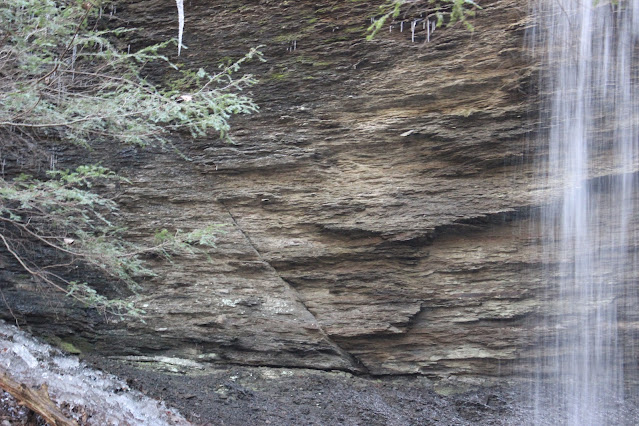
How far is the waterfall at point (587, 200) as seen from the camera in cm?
527

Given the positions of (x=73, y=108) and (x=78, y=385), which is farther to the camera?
(x=78, y=385)

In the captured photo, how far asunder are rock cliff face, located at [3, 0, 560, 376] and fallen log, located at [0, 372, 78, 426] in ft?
7.66

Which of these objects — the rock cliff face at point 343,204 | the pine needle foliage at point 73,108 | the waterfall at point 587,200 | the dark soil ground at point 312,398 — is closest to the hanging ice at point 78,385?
the dark soil ground at point 312,398

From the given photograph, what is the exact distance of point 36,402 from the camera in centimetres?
392

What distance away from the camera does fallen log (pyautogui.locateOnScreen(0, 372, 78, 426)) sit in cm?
387

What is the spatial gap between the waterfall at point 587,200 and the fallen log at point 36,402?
15.0ft

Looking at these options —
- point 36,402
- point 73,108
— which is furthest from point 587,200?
point 36,402

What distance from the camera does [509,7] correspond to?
553 centimetres

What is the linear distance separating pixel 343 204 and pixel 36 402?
3.56 meters

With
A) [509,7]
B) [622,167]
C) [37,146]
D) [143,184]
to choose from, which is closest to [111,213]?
[143,184]

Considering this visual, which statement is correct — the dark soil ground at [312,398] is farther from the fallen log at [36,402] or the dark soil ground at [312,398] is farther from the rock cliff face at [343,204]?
the fallen log at [36,402]

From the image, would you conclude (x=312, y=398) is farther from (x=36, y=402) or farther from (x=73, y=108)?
(x=73, y=108)

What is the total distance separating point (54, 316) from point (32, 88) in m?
3.00

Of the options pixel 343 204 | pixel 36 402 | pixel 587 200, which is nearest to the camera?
pixel 36 402
